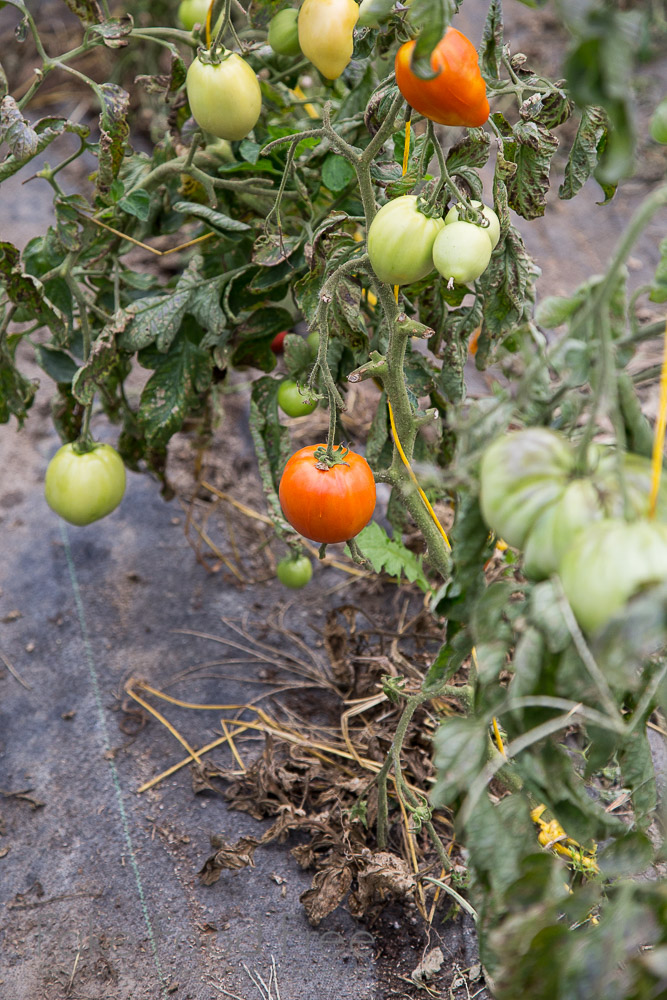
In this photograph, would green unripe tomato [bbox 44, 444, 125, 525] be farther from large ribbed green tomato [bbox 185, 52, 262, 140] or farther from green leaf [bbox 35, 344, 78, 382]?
large ribbed green tomato [bbox 185, 52, 262, 140]

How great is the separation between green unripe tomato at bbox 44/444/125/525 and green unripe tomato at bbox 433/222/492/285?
2.59ft

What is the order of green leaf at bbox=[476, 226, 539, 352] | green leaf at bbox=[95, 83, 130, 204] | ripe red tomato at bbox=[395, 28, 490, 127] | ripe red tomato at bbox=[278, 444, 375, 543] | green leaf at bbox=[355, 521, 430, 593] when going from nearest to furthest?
ripe red tomato at bbox=[395, 28, 490, 127], ripe red tomato at bbox=[278, 444, 375, 543], green leaf at bbox=[476, 226, 539, 352], green leaf at bbox=[95, 83, 130, 204], green leaf at bbox=[355, 521, 430, 593]

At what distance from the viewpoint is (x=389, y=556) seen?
1392 mm

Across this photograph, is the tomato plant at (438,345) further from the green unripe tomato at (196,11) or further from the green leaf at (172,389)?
the green unripe tomato at (196,11)

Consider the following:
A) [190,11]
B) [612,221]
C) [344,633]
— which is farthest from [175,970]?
[612,221]

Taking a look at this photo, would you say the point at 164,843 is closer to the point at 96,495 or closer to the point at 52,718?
the point at 52,718

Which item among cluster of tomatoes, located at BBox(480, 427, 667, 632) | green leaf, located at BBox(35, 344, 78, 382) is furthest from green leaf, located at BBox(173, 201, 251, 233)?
cluster of tomatoes, located at BBox(480, 427, 667, 632)

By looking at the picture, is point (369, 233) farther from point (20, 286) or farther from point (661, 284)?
point (20, 286)

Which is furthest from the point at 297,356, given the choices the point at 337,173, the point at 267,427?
the point at 337,173

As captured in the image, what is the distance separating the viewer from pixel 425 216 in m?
0.88

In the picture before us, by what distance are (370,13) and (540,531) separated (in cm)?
64

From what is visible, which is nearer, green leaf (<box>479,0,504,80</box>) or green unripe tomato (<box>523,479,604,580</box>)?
green unripe tomato (<box>523,479,604,580</box>)

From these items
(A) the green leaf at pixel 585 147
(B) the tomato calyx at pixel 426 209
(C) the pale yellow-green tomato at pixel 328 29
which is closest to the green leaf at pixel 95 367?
(C) the pale yellow-green tomato at pixel 328 29

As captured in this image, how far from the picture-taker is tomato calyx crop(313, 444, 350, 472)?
103 cm
